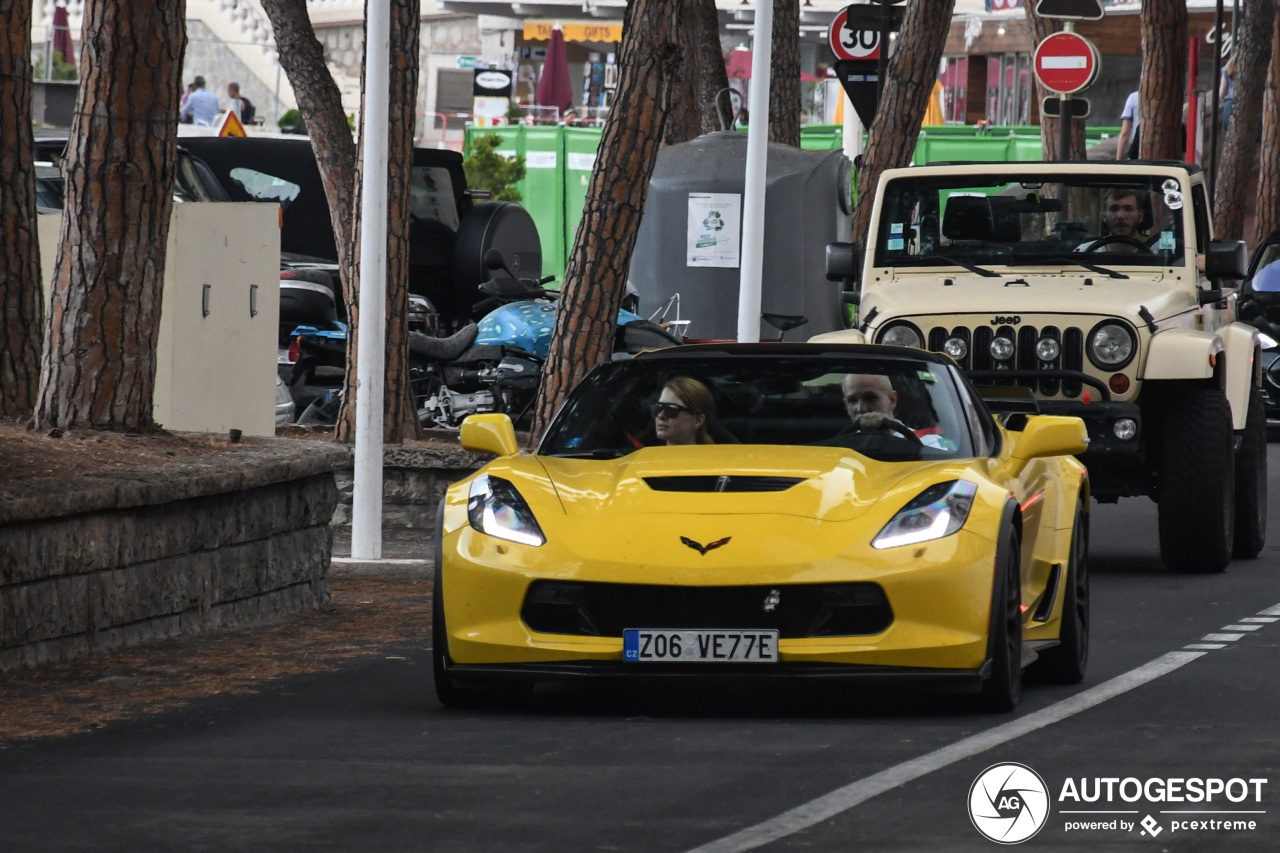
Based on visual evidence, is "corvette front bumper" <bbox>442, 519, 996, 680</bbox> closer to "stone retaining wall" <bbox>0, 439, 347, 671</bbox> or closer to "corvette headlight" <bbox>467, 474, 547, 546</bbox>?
"corvette headlight" <bbox>467, 474, 547, 546</bbox>

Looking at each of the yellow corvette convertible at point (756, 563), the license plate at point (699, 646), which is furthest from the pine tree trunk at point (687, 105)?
the license plate at point (699, 646)

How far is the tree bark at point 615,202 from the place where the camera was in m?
16.0

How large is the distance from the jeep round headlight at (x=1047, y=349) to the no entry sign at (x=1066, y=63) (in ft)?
33.9

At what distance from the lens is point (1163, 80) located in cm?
3111

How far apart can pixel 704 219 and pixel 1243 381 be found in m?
11.9

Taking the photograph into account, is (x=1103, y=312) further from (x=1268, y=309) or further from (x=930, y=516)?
(x=1268, y=309)

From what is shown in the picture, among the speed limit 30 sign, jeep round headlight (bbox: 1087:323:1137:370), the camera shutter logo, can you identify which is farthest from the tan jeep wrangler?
the speed limit 30 sign

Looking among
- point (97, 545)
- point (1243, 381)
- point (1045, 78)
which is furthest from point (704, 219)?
point (97, 545)

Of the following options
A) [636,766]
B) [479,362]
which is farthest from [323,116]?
[636,766]

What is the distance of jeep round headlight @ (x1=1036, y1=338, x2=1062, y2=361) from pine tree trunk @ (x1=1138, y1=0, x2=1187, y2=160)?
60.0ft

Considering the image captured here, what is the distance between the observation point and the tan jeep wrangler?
43.6 feet

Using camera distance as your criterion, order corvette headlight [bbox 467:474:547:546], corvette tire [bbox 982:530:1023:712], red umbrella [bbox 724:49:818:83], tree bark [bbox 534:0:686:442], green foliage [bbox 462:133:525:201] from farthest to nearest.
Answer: red umbrella [bbox 724:49:818:83] → green foliage [bbox 462:133:525:201] → tree bark [bbox 534:0:686:442] → corvette headlight [bbox 467:474:547:546] → corvette tire [bbox 982:530:1023:712]

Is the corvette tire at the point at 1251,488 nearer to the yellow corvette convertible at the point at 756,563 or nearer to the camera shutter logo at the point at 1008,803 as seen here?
the yellow corvette convertible at the point at 756,563

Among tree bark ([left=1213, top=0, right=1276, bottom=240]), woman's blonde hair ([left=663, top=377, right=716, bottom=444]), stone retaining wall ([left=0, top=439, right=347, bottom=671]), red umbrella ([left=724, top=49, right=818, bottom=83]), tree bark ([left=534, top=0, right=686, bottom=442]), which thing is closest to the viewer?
woman's blonde hair ([left=663, top=377, right=716, bottom=444])
